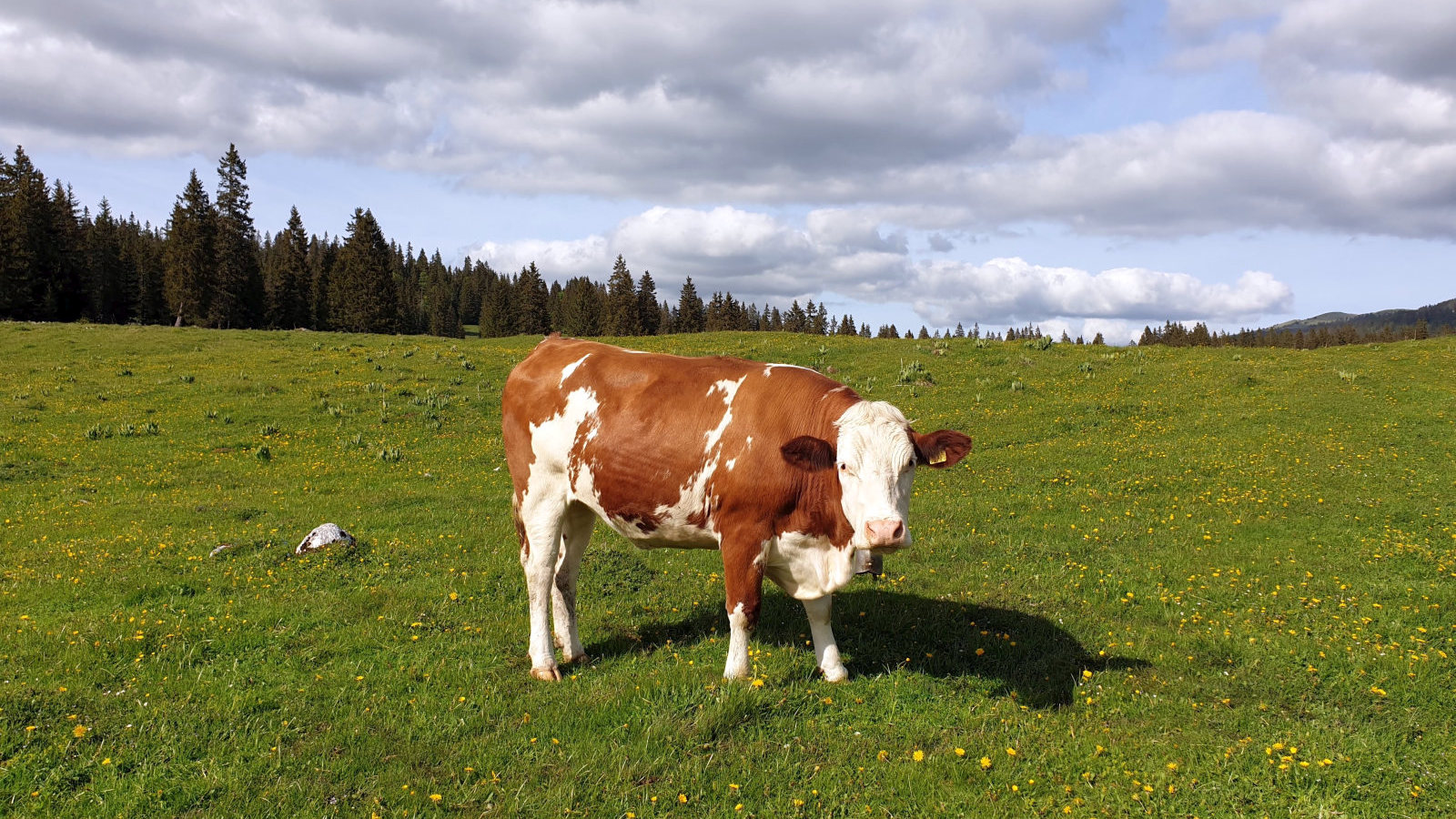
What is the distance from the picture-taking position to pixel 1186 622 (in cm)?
859

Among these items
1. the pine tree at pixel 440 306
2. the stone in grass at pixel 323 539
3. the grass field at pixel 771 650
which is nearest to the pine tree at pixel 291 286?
the pine tree at pixel 440 306

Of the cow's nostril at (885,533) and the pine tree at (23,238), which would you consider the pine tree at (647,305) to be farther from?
the cow's nostril at (885,533)

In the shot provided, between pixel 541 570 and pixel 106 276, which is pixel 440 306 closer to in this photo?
pixel 106 276

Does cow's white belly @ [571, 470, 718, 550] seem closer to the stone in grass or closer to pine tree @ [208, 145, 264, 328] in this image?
the stone in grass

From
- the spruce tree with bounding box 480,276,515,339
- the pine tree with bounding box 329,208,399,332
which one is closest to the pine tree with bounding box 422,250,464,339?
the spruce tree with bounding box 480,276,515,339

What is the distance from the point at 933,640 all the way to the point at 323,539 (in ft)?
27.3

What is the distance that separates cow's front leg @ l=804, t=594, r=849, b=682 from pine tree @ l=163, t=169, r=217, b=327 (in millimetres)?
65428

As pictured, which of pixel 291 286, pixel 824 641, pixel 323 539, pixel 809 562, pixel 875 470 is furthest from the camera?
pixel 291 286

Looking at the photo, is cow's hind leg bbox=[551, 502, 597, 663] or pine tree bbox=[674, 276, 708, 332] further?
pine tree bbox=[674, 276, 708, 332]

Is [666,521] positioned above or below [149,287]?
below

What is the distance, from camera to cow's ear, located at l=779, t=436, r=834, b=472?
6.61 meters

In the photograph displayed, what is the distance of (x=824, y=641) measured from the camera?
7230 millimetres

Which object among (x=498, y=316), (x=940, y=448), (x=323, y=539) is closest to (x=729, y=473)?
(x=940, y=448)

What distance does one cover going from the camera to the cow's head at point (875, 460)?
6.07 metres
